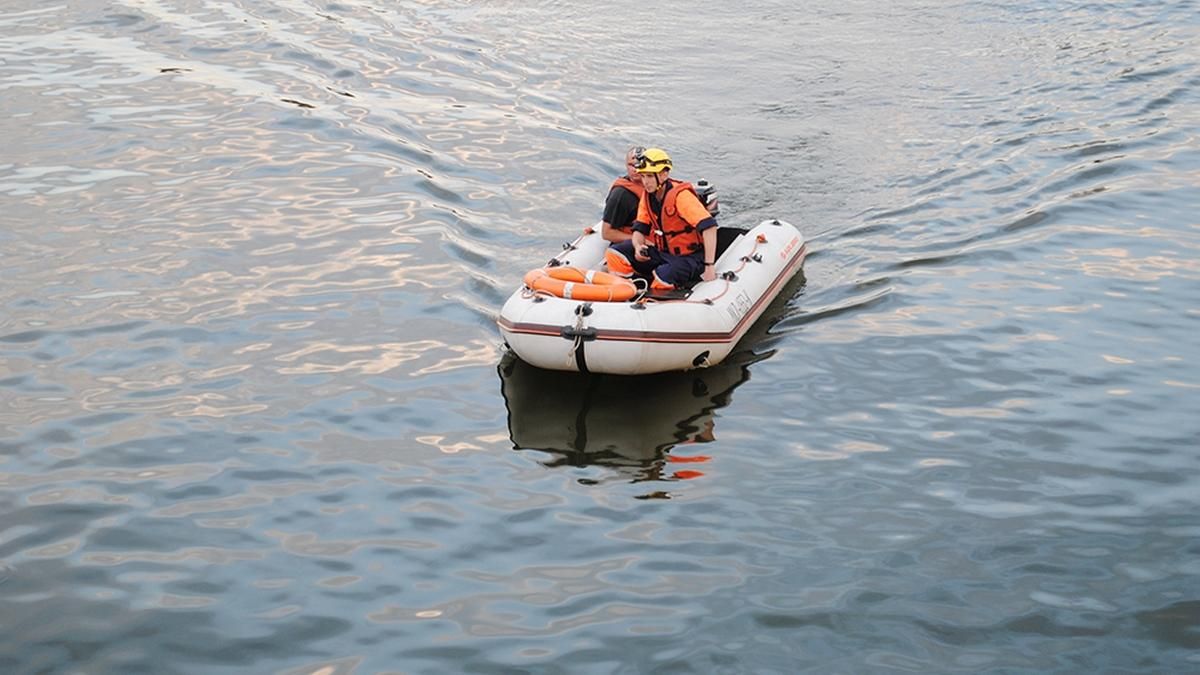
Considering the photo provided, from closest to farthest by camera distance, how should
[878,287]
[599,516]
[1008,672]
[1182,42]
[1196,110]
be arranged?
[1008,672] < [599,516] < [878,287] < [1196,110] < [1182,42]

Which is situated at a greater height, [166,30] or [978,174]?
[166,30]

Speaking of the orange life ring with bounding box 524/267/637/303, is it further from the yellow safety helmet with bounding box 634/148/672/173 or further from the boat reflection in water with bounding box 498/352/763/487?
the yellow safety helmet with bounding box 634/148/672/173

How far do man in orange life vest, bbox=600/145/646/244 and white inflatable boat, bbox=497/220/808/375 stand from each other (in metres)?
0.90

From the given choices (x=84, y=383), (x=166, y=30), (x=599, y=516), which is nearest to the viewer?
(x=599, y=516)

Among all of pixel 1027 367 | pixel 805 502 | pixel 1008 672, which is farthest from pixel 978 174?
pixel 1008 672

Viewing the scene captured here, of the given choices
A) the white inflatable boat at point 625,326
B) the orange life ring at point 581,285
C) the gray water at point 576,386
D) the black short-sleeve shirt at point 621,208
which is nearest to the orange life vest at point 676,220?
the black short-sleeve shirt at point 621,208

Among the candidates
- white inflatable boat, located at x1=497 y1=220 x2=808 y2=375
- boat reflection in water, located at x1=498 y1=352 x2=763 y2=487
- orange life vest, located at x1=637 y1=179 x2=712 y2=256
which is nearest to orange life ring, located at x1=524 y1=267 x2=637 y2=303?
white inflatable boat, located at x1=497 y1=220 x2=808 y2=375

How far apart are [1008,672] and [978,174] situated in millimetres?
8777

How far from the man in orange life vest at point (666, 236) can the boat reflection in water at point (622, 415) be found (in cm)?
100

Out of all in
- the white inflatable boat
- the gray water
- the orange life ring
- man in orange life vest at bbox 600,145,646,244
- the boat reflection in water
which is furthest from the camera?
man in orange life vest at bbox 600,145,646,244

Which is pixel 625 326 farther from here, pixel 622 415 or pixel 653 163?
pixel 653 163

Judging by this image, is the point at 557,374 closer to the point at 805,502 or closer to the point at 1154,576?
the point at 805,502

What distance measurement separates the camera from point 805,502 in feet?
26.8

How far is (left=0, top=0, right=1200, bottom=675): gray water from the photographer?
7.06 m
